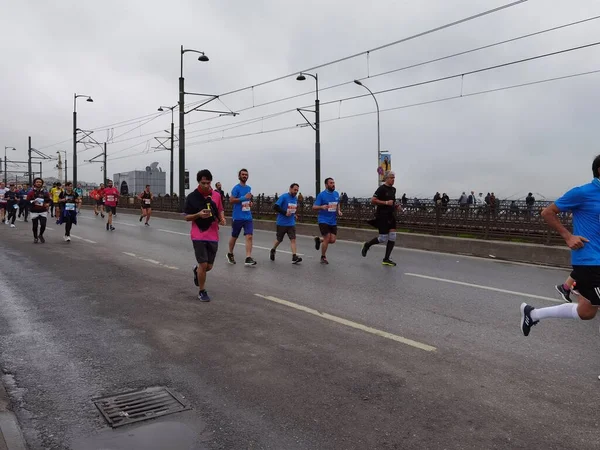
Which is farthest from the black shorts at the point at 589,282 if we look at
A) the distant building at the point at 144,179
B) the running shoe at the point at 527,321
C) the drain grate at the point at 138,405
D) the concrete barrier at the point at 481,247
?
the distant building at the point at 144,179

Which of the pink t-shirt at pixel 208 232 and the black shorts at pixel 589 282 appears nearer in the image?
the black shorts at pixel 589 282

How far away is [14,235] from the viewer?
15.8 metres

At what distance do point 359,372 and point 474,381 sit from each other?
92cm

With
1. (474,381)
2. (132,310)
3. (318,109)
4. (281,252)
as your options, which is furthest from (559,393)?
(318,109)

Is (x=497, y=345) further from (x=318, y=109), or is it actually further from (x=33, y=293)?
(x=318, y=109)

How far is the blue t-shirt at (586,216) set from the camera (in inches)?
157

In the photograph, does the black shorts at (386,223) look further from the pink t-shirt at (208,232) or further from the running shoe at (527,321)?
the running shoe at (527,321)

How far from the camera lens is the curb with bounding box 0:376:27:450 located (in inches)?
118

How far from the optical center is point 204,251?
6914mm

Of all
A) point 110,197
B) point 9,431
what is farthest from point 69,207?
point 9,431

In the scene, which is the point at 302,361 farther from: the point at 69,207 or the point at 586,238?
the point at 69,207

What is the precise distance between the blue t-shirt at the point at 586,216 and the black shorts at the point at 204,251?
173 inches

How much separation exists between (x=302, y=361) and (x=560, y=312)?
233 centimetres

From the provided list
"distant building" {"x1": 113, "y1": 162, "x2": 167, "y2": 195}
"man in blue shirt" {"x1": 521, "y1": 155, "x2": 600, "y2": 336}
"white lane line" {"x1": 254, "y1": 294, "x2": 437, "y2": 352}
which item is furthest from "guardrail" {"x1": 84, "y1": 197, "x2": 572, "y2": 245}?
"distant building" {"x1": 113, "y1": 162, "x2": 167, "y2": 195}
